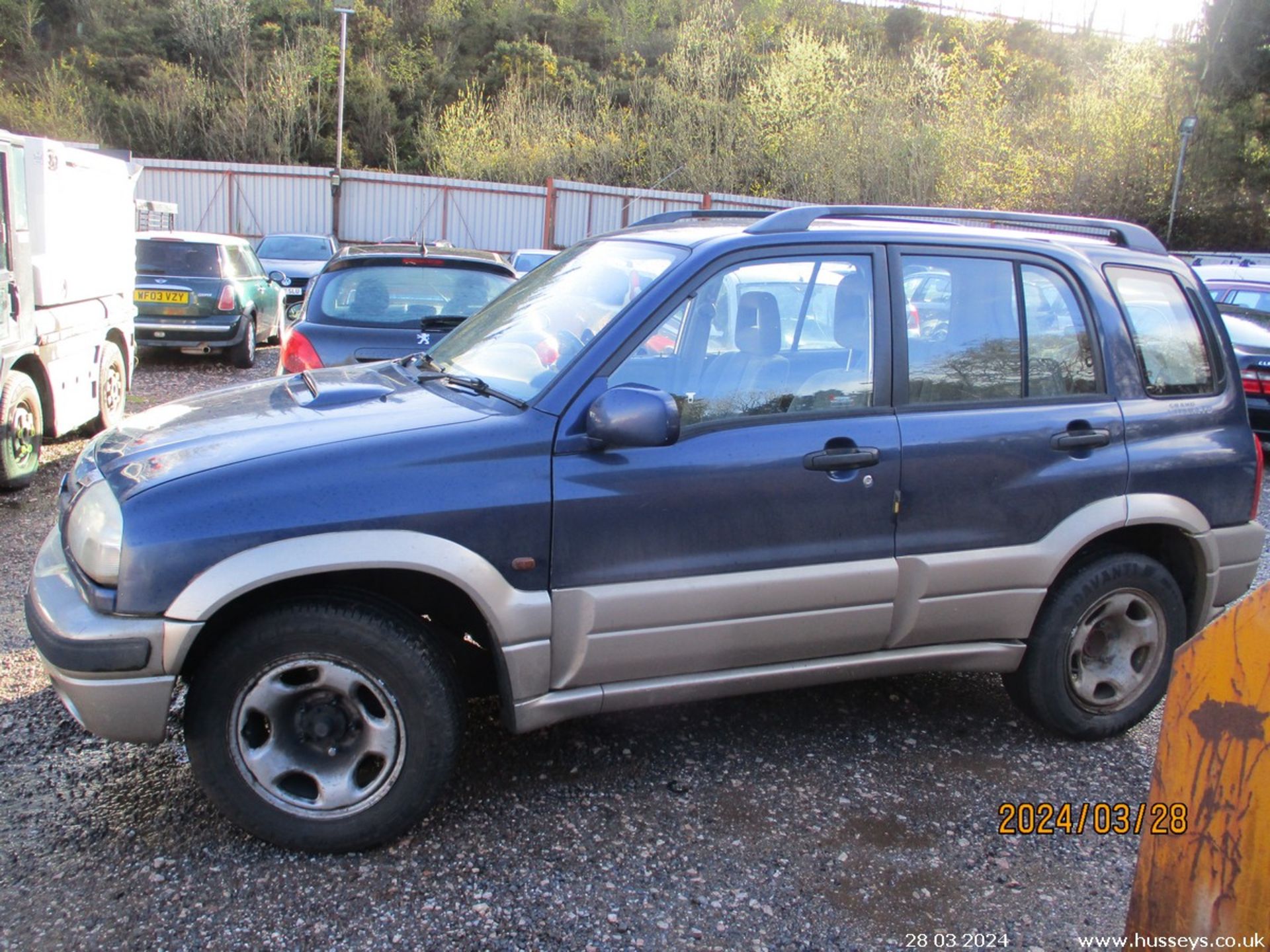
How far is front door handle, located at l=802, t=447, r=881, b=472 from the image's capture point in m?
3.34

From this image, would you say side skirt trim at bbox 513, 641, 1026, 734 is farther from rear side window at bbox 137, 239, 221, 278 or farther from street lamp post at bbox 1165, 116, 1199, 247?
street lamp post at bbox 1165, 116, 1199, 247

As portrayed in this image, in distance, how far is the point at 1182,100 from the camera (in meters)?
29.7

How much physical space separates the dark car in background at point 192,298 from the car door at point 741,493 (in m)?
10.3

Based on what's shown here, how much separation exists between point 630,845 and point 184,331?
424 inches

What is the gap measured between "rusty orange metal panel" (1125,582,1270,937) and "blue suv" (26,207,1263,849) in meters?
1.38

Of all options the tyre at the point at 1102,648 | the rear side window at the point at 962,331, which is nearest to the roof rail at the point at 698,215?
the rear side window at the point at 962,331

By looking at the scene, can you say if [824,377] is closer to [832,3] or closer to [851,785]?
[851,785]

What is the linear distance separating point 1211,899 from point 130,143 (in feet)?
134

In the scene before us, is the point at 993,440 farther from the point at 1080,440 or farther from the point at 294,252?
the point at 294,252

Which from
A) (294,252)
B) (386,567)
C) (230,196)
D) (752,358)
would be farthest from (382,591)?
(230,196)

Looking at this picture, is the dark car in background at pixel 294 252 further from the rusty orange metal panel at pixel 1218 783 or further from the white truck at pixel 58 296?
the rusty orange metal panel at pixel 1218 783

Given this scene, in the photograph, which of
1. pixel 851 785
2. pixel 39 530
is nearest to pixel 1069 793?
pixel 851 785

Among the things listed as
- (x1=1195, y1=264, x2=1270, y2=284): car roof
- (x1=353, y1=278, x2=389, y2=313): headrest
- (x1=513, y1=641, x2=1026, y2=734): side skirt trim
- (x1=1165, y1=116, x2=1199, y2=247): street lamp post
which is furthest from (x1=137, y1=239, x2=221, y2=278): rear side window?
(x1=1165, y1=116, x2=1199, y2=247): street lamp post

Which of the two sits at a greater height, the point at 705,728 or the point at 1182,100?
the point at 1182,100
